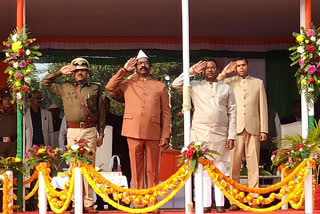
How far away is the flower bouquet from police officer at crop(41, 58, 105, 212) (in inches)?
91.7

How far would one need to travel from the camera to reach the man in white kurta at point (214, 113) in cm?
966

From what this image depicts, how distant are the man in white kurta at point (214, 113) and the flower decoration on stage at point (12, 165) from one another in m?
1.95

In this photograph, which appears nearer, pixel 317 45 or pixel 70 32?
pixel 317 45

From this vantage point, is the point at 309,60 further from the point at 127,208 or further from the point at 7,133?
the point at 7,133

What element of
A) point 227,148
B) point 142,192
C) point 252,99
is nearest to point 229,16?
point 252,99

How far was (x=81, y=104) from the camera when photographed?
9.84 meters

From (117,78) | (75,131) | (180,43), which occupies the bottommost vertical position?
(75,131)

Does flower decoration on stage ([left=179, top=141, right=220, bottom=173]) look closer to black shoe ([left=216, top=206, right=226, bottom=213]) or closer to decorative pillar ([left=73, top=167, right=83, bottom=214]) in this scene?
black shoe ([left=216, top=206, right=226, bottom=213])

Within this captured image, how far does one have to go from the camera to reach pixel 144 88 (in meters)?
9.68

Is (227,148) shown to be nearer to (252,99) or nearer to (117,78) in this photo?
(252,99)

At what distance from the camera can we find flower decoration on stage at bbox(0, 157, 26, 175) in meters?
9.37

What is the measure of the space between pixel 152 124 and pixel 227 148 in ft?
2.95

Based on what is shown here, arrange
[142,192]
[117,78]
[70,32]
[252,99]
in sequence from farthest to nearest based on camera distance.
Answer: [70,32] < [252,99] < [117,78] < [142,192]

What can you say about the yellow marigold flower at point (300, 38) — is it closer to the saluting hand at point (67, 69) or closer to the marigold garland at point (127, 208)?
the marigold garland at point (127, 208)
